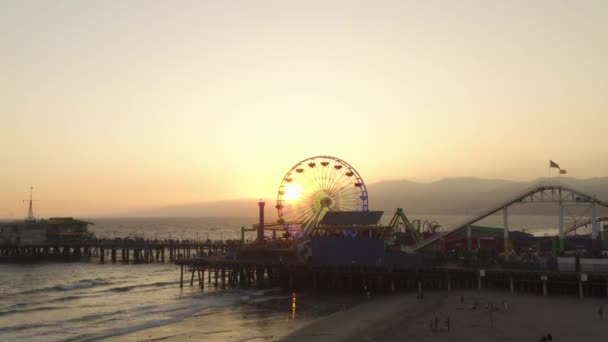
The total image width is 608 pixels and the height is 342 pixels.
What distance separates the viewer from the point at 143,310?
45.4m

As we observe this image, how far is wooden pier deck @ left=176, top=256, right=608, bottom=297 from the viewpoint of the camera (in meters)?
43.0

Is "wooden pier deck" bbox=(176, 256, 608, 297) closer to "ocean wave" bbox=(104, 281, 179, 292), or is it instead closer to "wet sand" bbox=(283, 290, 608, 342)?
"wet sand" bbox=(283, 290, 608, 342)

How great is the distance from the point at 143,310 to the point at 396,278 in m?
21.2

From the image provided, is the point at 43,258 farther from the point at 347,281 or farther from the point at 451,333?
the point at 451,333

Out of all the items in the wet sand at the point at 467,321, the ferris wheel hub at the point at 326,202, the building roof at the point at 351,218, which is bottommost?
the wet sand at the point at 467,321

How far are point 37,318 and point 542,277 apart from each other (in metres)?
37.3

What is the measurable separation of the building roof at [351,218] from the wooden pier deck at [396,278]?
925 cm

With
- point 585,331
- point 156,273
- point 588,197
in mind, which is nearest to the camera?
point 585,331

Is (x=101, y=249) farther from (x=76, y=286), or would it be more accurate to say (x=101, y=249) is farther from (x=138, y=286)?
(x=138, y=286)

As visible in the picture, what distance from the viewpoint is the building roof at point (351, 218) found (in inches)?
2456

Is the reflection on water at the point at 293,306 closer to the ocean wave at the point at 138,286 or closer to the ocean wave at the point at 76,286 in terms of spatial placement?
the ocean wave at the point at 138,286

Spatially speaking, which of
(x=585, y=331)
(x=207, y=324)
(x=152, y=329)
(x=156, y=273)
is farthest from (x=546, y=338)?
(x=156, y=273)

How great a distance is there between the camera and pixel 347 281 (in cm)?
5309

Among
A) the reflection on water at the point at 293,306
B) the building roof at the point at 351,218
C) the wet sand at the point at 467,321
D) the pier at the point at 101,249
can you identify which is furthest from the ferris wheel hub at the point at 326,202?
the pier at the point at 101,249
